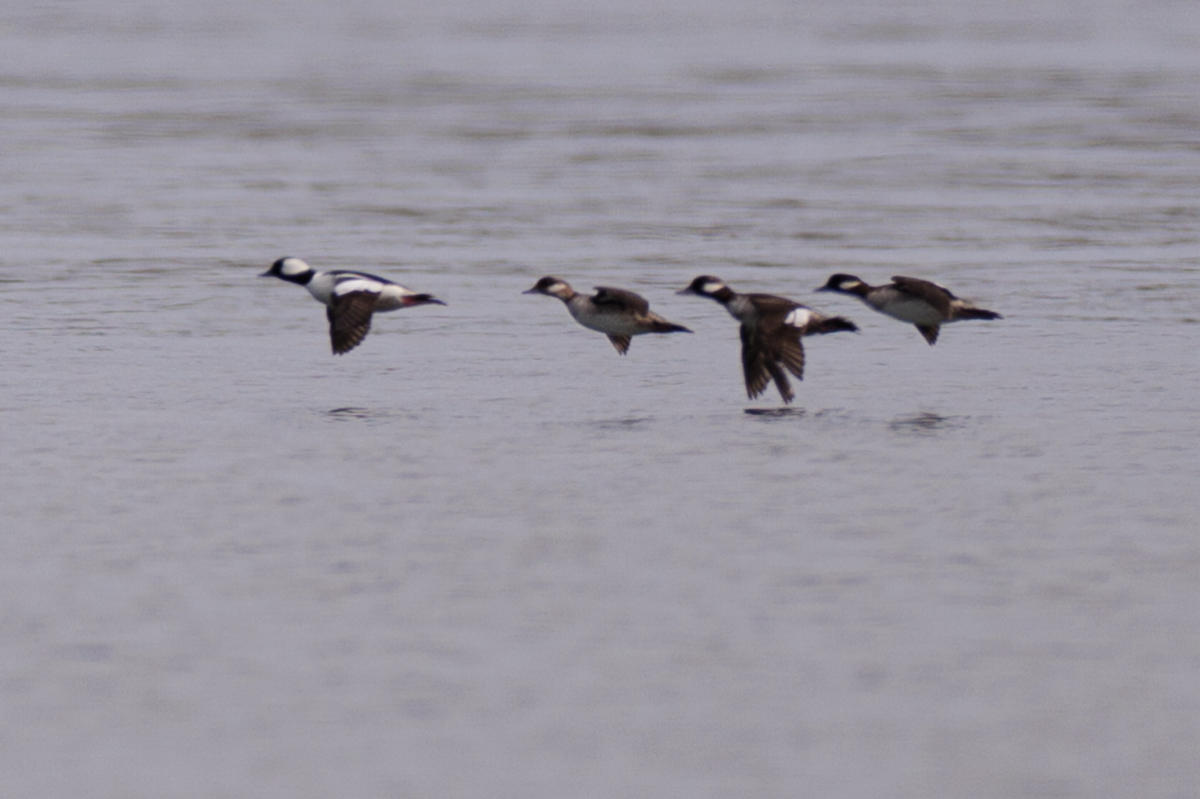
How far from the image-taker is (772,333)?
12.4 meters

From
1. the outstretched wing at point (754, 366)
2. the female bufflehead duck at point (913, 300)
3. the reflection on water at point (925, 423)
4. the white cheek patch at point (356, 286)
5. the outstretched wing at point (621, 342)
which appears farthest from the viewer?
the outstretched wing at point (621, 342)

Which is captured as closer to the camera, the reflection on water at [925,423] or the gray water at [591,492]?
the gray water at [591,492]

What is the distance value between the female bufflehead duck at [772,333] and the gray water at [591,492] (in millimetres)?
288

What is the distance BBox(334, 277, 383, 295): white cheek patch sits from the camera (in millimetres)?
13406

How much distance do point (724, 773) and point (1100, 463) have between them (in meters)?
4.76

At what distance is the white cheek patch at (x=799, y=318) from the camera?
41.2ft

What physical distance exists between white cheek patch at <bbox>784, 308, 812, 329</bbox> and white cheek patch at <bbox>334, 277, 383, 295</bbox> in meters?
2.80

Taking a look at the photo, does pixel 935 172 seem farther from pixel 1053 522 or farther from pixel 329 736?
pixel 329 736

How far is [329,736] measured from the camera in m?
6.37

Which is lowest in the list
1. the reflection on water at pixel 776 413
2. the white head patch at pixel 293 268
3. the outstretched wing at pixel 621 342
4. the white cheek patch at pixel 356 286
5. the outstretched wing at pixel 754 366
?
the reflection on water at pixel 776 413

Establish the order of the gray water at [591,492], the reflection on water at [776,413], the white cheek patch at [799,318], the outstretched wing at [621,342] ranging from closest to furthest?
1. the gray water at [591,492]
2. the reflection on water at [776,413]
3. the white cheek patch at [799,318]
4. the outstretched wing at [621,342]

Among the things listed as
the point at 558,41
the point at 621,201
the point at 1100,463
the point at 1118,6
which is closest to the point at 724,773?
the point at 1100,463

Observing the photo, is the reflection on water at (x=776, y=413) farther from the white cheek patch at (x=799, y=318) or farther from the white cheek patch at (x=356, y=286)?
the white cheek patch at (x=356, y=286)

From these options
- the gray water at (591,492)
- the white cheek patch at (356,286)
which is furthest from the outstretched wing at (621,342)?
the white cheek patch at (356,286)
